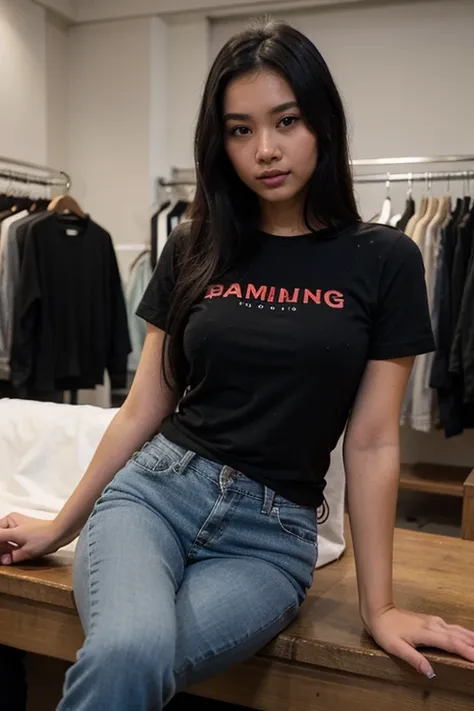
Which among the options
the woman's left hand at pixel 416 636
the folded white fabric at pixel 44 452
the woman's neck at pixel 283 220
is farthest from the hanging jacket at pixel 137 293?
the woman's left hand at pixel 416 636

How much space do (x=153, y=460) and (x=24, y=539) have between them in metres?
0.33

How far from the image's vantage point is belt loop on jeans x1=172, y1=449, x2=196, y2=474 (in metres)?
1.05

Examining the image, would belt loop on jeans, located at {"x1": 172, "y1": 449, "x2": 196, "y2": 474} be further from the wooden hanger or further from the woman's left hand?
the wooden hanger

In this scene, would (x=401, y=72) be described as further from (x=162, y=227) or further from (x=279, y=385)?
(x=279, y=385)

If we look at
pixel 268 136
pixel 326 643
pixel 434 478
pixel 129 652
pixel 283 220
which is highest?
pixel 268 136

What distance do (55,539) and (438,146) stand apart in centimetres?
243

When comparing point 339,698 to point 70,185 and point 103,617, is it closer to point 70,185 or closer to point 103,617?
point 103,617

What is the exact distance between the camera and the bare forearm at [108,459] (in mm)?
1171

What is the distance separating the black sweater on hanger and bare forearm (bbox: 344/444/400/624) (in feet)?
6.16

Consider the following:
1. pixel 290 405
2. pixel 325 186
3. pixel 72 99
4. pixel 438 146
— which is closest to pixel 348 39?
pixel 438 146

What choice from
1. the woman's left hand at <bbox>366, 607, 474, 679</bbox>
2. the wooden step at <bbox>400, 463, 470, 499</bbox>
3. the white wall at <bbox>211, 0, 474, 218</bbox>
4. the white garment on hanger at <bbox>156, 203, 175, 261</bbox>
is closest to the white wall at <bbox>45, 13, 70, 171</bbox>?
the white garment on hanger at <bbox>156, 203, 175, 261</bbox>

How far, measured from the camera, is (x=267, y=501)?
102 cm

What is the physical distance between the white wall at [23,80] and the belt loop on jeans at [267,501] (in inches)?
98.3

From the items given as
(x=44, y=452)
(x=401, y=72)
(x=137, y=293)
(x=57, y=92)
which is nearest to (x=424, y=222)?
(x=401, y=72)
